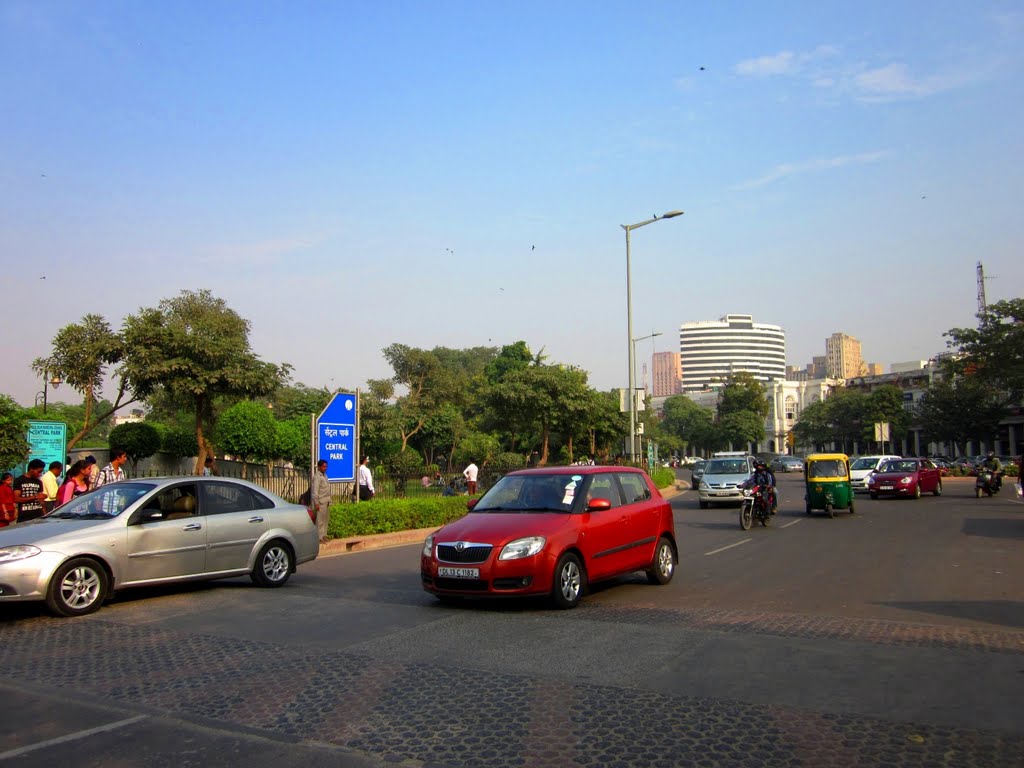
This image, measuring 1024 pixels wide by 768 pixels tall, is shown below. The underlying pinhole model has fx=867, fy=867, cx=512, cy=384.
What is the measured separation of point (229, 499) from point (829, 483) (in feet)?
59.2

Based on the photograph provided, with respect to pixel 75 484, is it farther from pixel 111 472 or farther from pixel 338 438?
pixel 338 438

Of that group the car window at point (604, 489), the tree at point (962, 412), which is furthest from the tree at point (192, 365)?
the tree at point (962, 412)

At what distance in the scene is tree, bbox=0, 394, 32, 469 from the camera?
16.7m

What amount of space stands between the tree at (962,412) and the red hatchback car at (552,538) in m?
71.8

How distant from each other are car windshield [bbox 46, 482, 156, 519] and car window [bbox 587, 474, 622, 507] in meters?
5.36

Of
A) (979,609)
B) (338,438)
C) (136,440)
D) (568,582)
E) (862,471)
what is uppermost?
(136,440)

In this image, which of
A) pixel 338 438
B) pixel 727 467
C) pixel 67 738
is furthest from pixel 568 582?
pixel 727 467

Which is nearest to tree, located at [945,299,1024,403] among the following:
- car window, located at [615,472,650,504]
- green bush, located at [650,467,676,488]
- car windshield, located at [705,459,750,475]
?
green bush, located at [650,467,676,488]

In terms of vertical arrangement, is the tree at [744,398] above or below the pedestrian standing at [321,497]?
above

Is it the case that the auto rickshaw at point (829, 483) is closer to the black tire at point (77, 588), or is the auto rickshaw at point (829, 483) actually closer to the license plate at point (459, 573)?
the license plate at point (459, 573)

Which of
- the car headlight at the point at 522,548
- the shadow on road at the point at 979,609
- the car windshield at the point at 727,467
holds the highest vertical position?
the car windshield at the point at 727,467

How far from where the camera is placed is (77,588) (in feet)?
30.9

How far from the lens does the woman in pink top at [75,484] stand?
14.3 metres

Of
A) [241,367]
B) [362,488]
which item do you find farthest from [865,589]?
[241,367]
